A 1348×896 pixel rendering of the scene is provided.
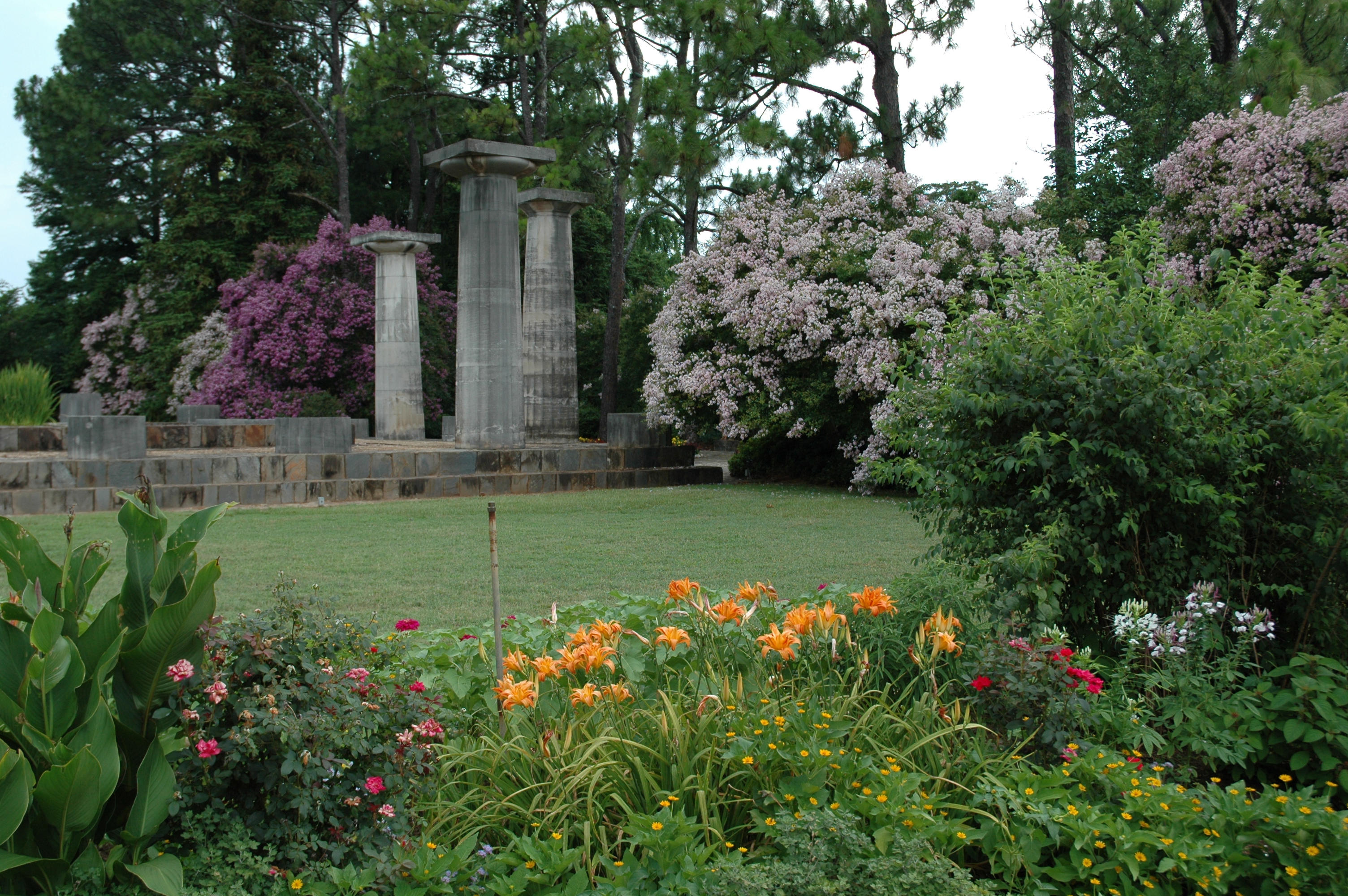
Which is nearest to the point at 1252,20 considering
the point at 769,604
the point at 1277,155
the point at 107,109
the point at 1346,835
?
the point at 1277,155

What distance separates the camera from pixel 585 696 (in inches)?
115

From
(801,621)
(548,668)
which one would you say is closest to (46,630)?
(548,668)

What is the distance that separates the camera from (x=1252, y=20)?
21.0 meters

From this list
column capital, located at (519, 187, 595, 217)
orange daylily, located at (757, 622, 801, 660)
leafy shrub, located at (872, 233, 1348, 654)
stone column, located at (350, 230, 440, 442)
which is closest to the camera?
orange daylily, located at (757, 622, 801, 660)

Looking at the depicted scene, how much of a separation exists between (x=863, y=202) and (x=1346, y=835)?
47.3 feet

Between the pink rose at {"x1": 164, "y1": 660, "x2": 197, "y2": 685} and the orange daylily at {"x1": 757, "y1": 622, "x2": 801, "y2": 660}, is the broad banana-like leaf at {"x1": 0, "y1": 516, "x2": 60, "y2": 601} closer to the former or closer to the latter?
the pink rose at {"x1": 164, "y1": 660, "x2": 197, "y2": 685}

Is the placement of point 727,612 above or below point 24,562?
below

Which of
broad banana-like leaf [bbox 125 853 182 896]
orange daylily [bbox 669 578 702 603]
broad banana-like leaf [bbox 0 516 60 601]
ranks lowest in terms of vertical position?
broad banana-like leaf [bbox 125 853 182 896]

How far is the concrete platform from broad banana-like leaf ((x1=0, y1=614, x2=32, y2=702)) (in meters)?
9.68

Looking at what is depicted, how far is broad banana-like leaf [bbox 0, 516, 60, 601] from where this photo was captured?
2443mm

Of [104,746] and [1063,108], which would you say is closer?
[104,746]

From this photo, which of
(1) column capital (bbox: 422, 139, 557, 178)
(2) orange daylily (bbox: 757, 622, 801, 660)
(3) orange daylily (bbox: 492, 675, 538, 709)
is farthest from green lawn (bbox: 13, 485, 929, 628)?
(1) column capital (bbox: 422, 139, 557, 178)

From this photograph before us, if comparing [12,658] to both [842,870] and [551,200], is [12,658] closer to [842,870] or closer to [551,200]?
[842,870]

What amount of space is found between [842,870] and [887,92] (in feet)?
53.9
